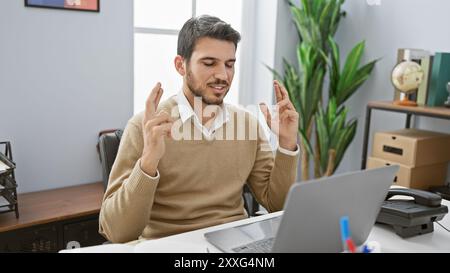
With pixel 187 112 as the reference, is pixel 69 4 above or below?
above

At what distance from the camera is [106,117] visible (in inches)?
100

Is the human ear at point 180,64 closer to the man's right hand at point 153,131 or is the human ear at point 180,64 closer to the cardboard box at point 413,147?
the man's right hand at point 153,131

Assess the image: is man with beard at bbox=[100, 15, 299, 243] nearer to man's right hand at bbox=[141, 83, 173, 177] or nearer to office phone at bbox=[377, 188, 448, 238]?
man's right hand at bbox=[141, 83, 173, 177]

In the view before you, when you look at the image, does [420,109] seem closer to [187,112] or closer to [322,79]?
[322,79]

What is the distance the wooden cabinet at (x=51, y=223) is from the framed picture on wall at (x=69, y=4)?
951 millimetres

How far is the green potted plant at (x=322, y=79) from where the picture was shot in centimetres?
286

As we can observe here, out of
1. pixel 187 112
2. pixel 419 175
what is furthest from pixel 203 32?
pixel 419 175

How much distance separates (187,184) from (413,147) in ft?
4.62

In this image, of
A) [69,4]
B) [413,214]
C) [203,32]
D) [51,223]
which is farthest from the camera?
[69,4]

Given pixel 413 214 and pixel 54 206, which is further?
pixel 54 206

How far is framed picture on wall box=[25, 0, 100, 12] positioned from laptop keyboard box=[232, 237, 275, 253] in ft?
5.65

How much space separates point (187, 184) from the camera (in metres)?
1.49

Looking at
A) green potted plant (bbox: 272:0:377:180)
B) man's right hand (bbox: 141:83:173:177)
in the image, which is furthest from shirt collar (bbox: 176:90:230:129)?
green potted plant (bbox: 272:0:377:180)

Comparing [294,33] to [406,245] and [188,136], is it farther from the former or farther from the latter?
[406,245]
